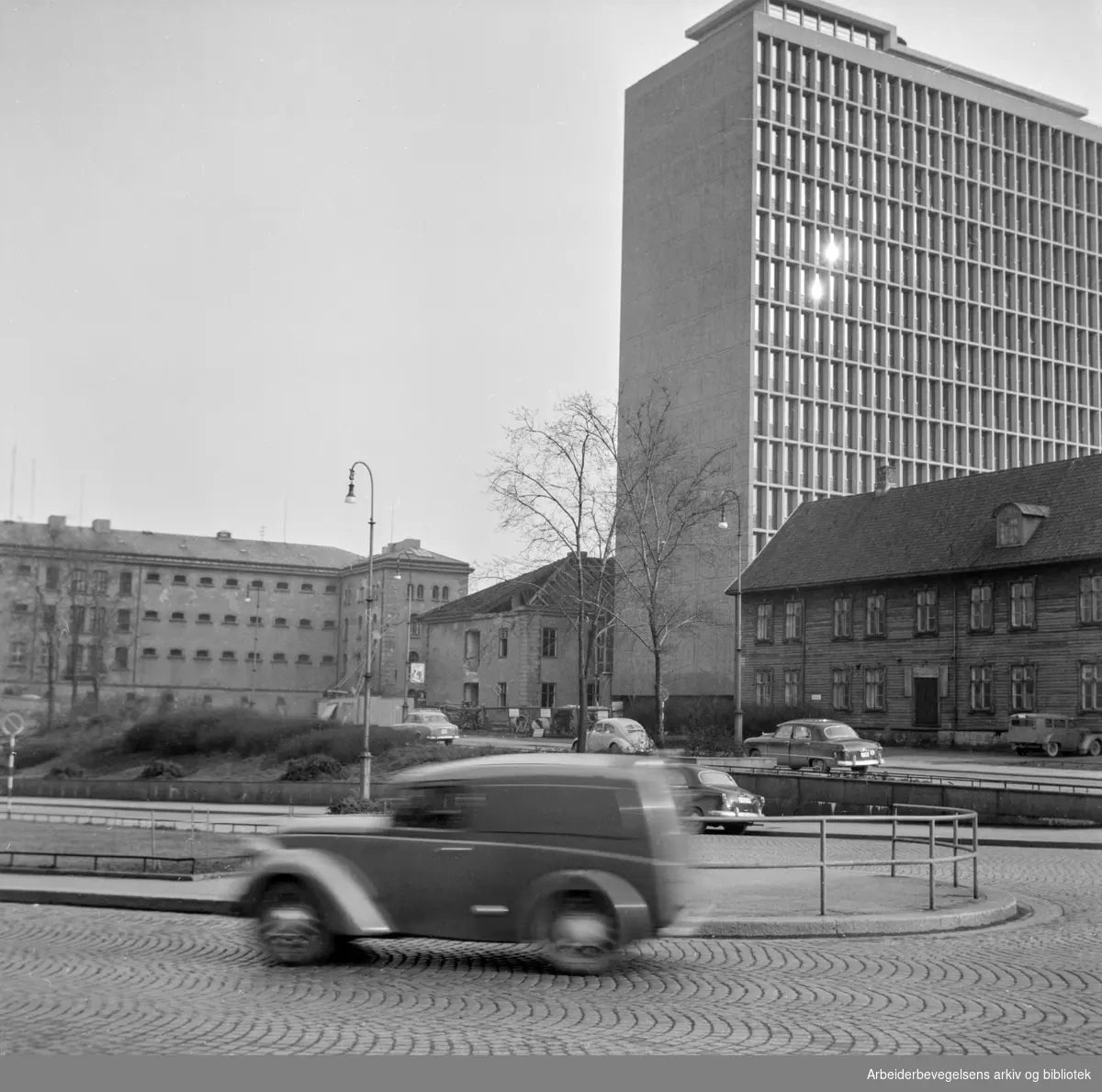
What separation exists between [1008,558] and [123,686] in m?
35.8

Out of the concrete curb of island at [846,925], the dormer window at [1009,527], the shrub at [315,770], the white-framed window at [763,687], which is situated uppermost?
the dormer window at [1009,527]

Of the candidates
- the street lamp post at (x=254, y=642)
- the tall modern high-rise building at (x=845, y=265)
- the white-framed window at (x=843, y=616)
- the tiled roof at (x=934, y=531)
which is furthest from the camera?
the tall modern high-rise building at (x=845, y=265)

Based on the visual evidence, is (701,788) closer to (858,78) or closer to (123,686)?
(123,686)

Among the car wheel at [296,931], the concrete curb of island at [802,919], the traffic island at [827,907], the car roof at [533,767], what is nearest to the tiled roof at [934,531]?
the traffic island at [827,907]

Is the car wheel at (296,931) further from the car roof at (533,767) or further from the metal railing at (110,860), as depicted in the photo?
the metal railing at (110,860)

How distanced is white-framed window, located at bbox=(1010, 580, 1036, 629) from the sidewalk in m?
39.4

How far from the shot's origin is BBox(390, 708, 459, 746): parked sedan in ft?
174

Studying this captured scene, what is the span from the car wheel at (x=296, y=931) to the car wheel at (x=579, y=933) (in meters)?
1.85

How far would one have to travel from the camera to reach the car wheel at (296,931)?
11031 mm

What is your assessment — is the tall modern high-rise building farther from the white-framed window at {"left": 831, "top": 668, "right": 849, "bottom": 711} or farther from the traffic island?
the traffic island

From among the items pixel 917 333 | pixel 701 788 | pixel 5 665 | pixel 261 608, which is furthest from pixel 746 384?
pixel 701 788

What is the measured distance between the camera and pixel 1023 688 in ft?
179

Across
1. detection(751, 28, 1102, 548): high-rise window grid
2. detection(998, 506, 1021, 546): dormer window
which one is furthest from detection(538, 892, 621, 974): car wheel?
detection(751, 28, 1102, 548): high-rise window grid

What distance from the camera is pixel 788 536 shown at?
228 ft
